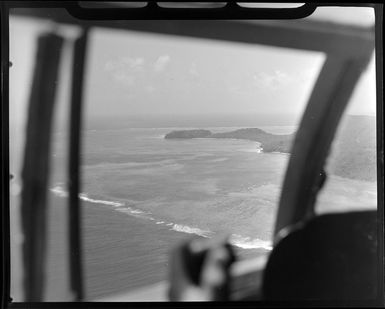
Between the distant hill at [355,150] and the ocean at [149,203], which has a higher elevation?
the distant hill at [355,150]

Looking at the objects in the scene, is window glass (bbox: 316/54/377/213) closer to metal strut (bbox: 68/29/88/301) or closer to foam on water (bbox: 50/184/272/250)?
foam on water (bbox: 50/184/272/250)

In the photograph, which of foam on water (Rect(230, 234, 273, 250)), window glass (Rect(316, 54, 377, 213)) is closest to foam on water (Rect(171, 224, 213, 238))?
foam on water (Rect(230, 234, 273, 250))

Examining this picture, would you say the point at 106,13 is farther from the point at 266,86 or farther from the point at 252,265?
the point at 252,265

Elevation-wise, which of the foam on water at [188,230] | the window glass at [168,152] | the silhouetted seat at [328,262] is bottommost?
the silhouetted seat at [328,262]

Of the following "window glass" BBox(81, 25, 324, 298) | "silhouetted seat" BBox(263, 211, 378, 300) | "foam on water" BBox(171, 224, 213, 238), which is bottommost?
"silhouetted seat" BBox(263, 211, 378, 300)

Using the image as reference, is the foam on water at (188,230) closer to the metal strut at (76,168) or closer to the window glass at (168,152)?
the window glass at (168,152)

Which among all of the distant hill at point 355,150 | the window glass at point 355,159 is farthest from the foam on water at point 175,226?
the distant hill at point 355,150

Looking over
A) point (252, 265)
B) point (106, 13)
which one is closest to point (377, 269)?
point (252, 265)

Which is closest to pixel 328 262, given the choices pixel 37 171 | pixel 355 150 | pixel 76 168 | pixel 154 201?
pixel 355 150
